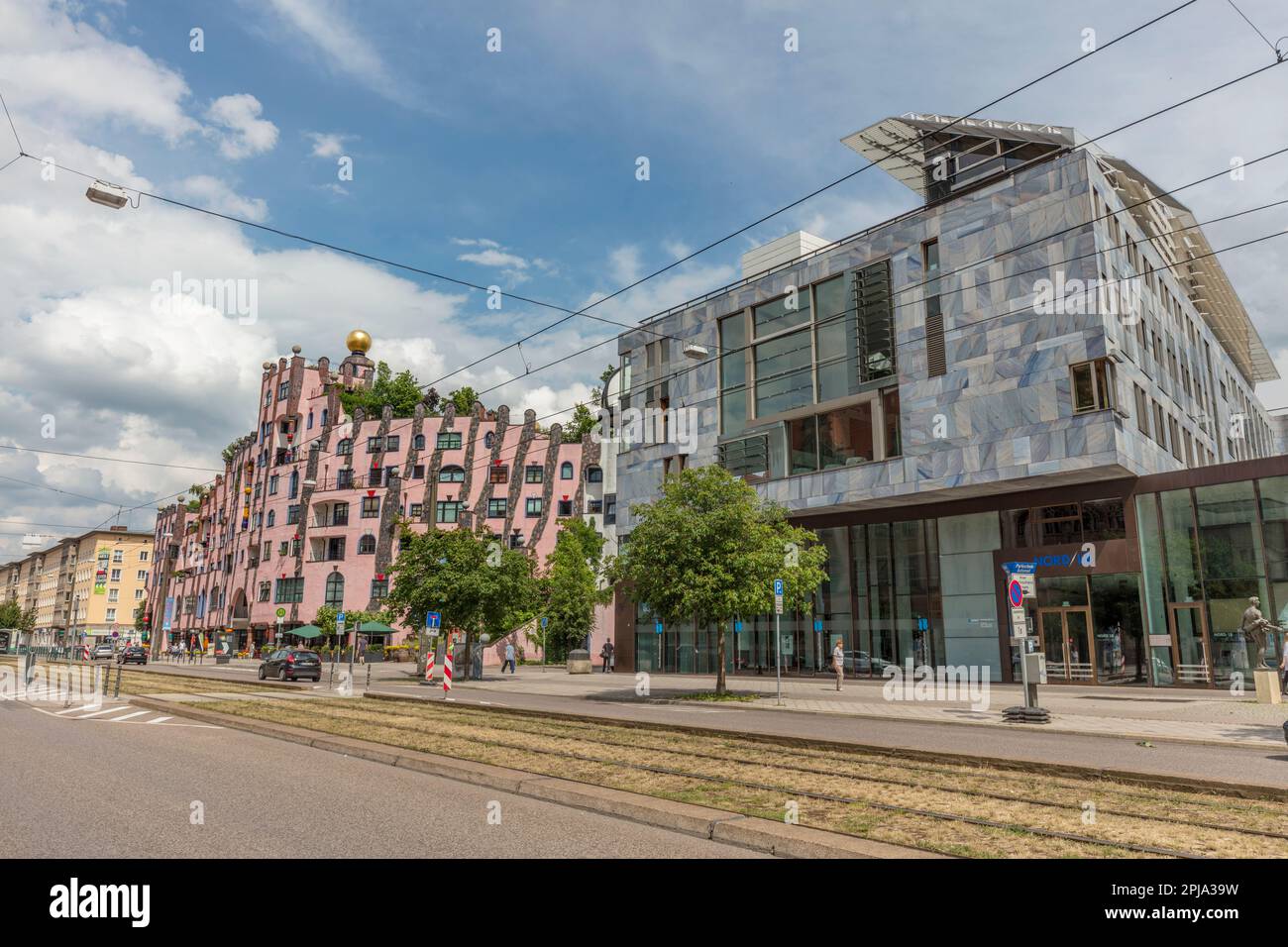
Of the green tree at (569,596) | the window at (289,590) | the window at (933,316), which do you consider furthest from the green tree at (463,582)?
the window at (289,590)

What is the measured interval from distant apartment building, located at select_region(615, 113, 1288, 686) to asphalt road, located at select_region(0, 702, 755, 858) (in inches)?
721

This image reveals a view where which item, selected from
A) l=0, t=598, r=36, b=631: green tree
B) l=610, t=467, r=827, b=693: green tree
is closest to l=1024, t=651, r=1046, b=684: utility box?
l=610, t=467, r=827, b=693: green tree

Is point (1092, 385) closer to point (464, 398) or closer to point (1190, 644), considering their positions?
point (1190, 644)

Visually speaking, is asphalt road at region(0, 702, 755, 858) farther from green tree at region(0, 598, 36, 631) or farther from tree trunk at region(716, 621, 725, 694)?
green tree at region(0, 598, 36, 631)

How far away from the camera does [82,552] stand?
5743 inches

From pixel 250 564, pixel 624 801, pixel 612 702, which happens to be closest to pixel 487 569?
pixel 612 702

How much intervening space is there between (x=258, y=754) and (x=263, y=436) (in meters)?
79.6

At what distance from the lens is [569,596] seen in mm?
63375

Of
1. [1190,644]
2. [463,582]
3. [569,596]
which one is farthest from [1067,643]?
[569,596]

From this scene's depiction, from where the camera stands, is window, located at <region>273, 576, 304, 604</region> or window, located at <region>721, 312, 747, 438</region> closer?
window, located at <region>721, 312, 747, 438</region>

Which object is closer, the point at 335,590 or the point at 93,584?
the point at 335,590

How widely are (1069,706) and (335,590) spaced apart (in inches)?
2500

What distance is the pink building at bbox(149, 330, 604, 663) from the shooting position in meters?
74.5

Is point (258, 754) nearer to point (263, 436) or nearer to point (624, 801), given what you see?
point (624, 801)
